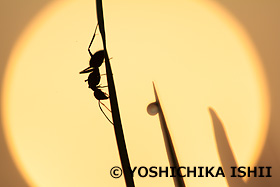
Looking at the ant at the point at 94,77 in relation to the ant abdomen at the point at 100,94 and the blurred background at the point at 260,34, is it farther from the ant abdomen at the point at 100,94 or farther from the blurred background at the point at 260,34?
the blurred background at the point at 260,34

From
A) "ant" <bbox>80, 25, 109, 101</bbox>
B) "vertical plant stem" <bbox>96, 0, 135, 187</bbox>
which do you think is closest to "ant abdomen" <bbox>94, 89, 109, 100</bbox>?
"ant" <bbox>80, 25, 109, 101</bbox>

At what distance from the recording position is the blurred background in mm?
771

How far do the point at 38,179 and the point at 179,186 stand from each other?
1.20 ft

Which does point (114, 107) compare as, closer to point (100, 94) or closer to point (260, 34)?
point (100, 94)

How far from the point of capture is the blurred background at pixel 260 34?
2.53 ft

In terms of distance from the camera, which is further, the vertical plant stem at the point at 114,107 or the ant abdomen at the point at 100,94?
the ant abdomen at the point at 100,94

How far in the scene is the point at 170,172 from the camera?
806mm

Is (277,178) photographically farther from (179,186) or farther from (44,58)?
(44,58)

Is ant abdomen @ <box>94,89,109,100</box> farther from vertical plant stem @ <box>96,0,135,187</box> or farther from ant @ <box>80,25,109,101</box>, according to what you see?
vertical plant stem @ <box>96,0,135,187</box>

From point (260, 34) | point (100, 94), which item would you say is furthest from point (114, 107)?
point (260, 34)

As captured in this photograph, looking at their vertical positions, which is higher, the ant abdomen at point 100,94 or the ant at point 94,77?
the ant at point 94,77

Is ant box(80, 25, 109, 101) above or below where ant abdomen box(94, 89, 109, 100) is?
above

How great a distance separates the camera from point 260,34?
0.78m

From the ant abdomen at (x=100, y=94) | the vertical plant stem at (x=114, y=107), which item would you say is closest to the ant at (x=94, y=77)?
the ant abdomen at (x=100, y=94)
